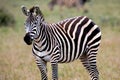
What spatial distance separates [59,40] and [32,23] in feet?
2.83

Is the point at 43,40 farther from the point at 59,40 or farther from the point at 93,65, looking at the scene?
the point at 93,65

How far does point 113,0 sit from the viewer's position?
114 feet

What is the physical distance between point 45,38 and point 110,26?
13970 mm

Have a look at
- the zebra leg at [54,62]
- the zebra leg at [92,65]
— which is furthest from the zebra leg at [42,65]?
the zebra leg at [92,65]

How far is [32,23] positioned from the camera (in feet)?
28.1

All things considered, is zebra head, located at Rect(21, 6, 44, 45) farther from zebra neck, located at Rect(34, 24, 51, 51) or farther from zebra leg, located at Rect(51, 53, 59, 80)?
zebra leg, located at Rect(51, 53, 59, 80)

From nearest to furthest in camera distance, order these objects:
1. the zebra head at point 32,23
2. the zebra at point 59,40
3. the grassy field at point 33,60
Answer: the zebra head at point 32,23 < the zebra at point 59,40 < the grassy field at point 33,60

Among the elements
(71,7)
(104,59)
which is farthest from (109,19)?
(104,59)

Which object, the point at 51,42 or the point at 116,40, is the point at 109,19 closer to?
the point at 116,40

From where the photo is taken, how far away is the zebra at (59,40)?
866 cm

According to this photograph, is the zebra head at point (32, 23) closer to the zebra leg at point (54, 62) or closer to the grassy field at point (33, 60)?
the zebra leg at point (54, 62)

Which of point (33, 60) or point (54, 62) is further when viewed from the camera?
point (33, 60)

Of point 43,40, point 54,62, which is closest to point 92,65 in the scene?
point 54,62

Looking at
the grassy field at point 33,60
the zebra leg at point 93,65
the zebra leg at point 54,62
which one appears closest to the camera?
the zebra leg at point 54,62
